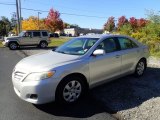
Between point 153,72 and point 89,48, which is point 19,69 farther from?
point 153,72

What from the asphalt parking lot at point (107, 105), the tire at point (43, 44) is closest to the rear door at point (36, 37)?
the tire at point (43, 44)

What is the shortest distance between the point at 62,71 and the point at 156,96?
8.14 ft

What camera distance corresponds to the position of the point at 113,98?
5.68 m

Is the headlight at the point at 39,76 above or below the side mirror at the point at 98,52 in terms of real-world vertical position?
below

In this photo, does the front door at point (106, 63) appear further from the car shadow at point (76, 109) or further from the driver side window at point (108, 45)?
the car shadow at point (76, 109)

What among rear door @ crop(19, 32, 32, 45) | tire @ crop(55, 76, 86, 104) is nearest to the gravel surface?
tire @ crop(55, 76, 86, 104)

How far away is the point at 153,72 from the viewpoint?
836 centimetres

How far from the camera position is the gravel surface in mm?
4773

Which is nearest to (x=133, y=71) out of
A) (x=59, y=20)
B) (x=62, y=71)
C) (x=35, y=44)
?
(x=62, y=71)

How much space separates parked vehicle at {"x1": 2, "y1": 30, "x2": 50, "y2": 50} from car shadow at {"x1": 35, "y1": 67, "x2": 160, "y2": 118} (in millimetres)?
15988

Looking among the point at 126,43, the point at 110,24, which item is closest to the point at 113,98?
the point at 126,43

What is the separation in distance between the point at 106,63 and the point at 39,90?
205cm

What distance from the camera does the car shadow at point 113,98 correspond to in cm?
498

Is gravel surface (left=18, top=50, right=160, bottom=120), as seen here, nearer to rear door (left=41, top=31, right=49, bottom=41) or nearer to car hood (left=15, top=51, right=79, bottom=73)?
car hood (left=15, top=51, right=79, bottom=73)
